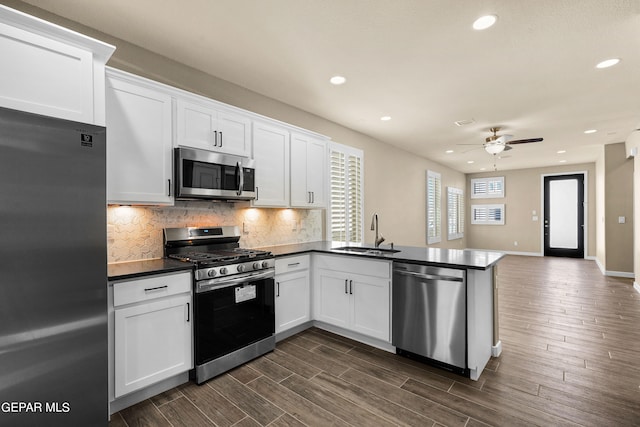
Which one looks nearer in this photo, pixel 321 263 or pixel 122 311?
pixel 122 311

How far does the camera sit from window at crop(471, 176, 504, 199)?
1028 centimetres

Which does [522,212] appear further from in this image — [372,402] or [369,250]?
[372,402]

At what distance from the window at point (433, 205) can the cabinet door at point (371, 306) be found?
17.6ft

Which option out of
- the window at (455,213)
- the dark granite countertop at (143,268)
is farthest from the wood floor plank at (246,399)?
the window at (455,213)

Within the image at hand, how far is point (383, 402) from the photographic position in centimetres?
219

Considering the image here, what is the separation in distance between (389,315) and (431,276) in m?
0.60

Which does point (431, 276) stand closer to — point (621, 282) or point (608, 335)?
point (608, 335)

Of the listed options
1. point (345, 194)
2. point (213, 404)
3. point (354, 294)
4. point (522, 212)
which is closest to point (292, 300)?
point (354, 294)

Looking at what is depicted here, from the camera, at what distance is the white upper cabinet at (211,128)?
266cm

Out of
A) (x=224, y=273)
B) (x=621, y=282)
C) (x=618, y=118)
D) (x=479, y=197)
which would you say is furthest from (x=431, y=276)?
(x=479, y=197)

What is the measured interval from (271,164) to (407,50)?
1.78m

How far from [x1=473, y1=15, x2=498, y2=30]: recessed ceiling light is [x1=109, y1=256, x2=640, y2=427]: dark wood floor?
2855 millimetres

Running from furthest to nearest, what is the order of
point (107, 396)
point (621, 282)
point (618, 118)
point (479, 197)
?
point (479, 197) → point (621, 282) → point (618, 118) → point (107, 396)

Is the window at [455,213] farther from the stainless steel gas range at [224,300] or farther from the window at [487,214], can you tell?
the stainless steel gas range at [224,300]
